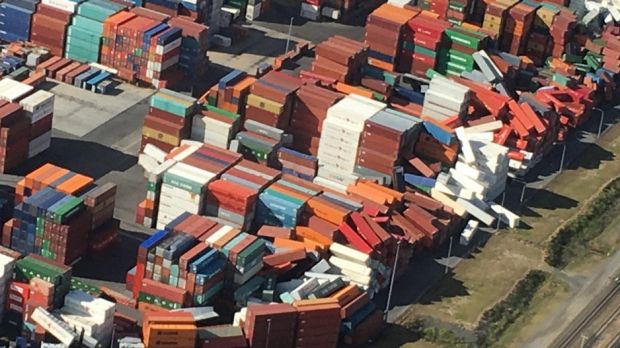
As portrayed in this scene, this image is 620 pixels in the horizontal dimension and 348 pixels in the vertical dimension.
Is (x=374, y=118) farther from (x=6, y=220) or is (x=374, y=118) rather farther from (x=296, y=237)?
(x=6, y=220)

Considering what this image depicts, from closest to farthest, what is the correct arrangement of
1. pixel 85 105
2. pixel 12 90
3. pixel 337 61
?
1. pixel 12 90
2. pixel 85 105
3. pixel 337 61

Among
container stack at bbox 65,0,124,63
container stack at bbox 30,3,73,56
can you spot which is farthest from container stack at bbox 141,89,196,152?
container stack at bbox 30,3,73,56

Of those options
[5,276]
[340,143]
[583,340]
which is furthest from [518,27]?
[5,276]

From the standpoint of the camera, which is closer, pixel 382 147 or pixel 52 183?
pixel 52 183

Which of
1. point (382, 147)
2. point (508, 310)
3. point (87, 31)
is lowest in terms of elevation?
point (508, 310)

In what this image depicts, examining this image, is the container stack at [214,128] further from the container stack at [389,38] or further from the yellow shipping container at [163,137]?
the container stack at [389,38]

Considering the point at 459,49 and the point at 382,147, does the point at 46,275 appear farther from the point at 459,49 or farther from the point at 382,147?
the point at 459,49

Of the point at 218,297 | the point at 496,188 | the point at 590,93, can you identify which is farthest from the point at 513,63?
the point at 218,297
